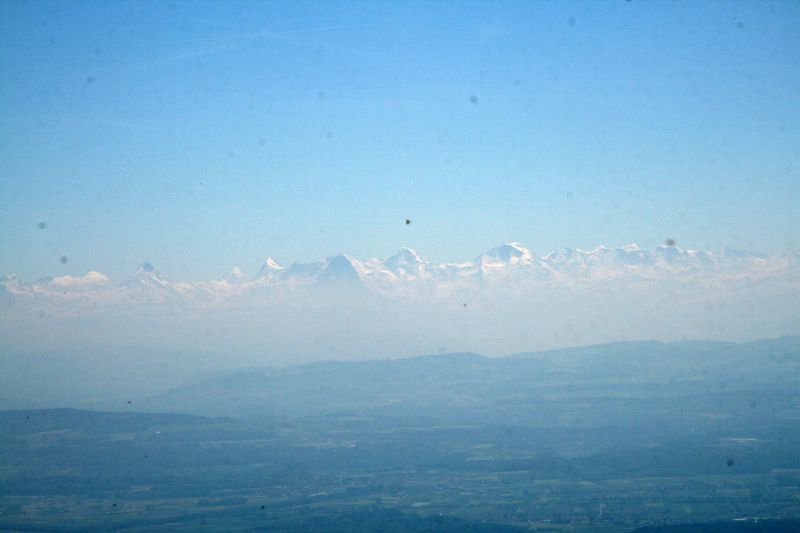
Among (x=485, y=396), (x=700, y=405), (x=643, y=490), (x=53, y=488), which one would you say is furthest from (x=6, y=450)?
(x=700, y=405)

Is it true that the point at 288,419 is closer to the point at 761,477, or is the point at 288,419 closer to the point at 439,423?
the point at 439,423

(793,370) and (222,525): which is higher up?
(793,370)

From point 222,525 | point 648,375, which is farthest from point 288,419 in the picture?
point 648,375

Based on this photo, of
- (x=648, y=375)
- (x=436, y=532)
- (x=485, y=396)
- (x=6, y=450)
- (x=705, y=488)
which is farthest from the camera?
(x=648, y=375)

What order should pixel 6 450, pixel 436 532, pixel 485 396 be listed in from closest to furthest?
pixel 436 532, pixel 6 450, pixel 485 396

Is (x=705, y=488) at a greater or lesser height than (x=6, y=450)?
lesser

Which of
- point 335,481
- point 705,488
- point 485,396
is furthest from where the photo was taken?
point 485,396

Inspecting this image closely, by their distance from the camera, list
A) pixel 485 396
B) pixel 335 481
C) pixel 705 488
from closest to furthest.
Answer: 1. pixel 705 488
2. pixel 335 481
3. pixel 485 396

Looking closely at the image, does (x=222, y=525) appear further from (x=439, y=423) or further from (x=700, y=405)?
(x=700, y=405)

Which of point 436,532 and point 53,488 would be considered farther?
point 53,488
